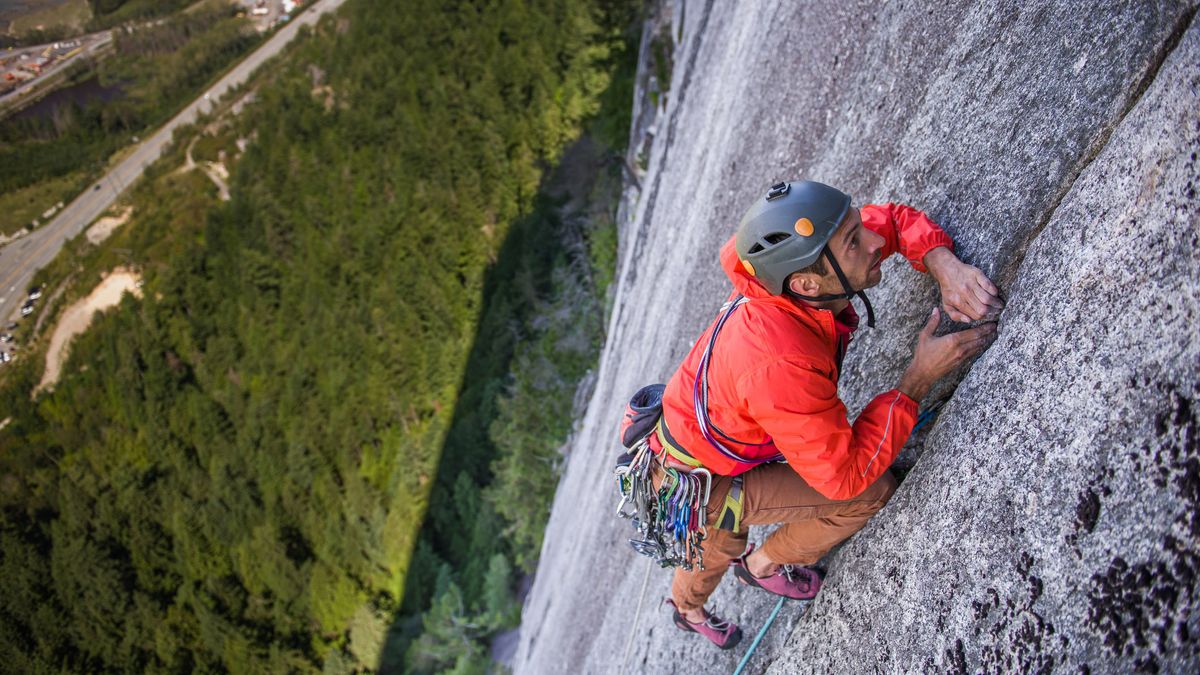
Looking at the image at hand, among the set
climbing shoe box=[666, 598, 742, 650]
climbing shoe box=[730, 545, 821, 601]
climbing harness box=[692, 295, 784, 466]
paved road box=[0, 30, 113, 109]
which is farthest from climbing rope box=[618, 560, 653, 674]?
paved road box=[0, 30, 113, 109]

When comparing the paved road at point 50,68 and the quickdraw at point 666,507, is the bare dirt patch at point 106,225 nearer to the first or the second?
the paved road at point 50,68

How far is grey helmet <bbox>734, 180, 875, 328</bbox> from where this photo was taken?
11.2 ft

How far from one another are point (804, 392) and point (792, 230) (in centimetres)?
76

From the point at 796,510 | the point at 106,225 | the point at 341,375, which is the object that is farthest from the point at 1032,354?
the point at 106,225

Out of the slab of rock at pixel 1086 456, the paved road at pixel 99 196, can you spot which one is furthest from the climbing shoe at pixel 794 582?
the paved road at pixel 99 196

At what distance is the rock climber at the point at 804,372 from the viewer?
3305 mm

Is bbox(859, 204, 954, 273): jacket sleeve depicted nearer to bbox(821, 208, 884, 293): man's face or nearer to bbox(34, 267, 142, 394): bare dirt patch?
bbox(821, 208, 884, 293): man's face

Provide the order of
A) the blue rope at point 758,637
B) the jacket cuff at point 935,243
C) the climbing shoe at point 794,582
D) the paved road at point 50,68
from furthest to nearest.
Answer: the paved road at point 50,68 < the blue rope at point 758,637 < the climbing shoe at point 794,582 < the jacket cuff at point 935,243

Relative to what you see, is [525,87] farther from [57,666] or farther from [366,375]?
[57,666]

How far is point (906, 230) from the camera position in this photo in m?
3.86

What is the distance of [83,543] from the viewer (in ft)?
172

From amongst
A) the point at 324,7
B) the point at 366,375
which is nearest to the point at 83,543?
the point at 366,375

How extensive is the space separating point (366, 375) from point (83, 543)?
83.4 feet

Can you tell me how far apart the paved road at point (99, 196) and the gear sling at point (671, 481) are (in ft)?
243
